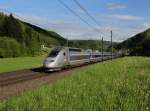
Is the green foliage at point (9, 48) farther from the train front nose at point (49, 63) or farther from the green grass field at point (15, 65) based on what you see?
the train front nose at point (49, 63)

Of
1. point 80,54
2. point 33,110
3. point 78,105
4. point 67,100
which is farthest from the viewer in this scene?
point 80,54

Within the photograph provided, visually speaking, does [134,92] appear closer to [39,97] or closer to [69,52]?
[39,97]

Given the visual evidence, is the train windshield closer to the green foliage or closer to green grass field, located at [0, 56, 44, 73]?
green grass field, located at [0, 56, 44, 73]

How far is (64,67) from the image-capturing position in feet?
141

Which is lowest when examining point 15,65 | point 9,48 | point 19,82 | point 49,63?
point 19,82

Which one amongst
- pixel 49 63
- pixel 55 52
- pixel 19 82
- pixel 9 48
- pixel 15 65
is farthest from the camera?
pixel 9 48

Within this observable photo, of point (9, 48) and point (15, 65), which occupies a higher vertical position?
point (9, 48)

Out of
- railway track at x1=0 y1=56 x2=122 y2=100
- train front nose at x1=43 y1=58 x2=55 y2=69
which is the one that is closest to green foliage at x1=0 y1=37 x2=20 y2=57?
Result: train front nose at x1=43 y1=58 x2=55 y2=69

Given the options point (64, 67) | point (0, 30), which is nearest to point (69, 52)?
point (64, 67)

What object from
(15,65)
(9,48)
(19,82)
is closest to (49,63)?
Result: (15,65)

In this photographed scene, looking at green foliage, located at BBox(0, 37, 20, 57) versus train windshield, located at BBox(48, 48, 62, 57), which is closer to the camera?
train windshield, located at BBox(48, 48, 62, 57)

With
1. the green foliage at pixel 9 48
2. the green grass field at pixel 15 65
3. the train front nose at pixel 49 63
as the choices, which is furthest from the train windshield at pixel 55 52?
the green foliage at pixel 9 48

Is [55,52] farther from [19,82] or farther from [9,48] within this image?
[9,48]

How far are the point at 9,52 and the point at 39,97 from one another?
7384 cm
